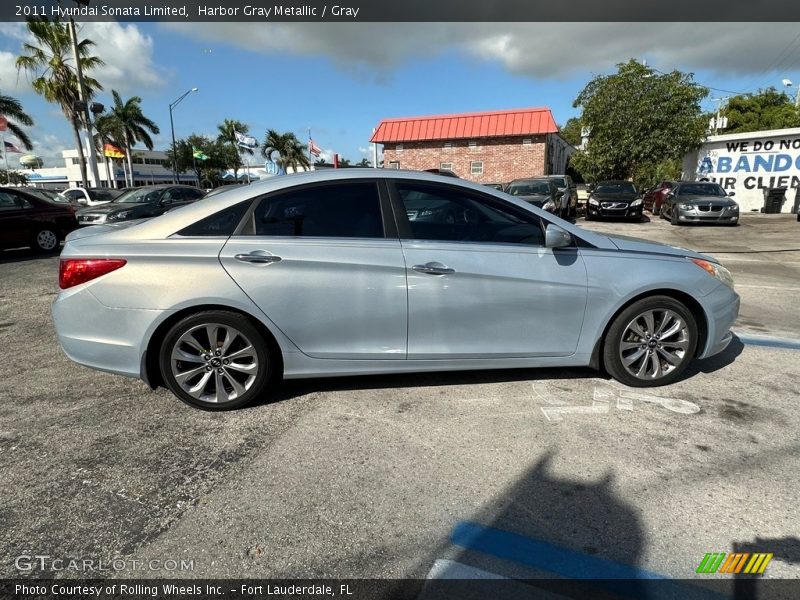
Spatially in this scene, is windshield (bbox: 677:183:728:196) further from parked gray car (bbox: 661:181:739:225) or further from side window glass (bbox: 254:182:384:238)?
side window glass (bbox: 254:182:384:238)

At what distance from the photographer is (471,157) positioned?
103 ft

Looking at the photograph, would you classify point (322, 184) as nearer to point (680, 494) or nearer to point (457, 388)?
point (457, 388)

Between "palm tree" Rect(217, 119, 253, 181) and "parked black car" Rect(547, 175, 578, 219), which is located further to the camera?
"palm tree" Rect(217, 119, 253, 181)

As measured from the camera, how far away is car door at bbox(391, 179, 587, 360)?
320 cm

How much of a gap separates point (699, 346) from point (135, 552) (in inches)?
152

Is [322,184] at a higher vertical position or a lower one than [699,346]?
higher

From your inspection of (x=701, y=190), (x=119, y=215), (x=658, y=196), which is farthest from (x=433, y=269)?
(x=658, y=196)

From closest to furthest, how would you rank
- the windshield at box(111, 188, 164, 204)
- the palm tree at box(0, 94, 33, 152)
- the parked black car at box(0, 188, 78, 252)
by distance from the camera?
the parked black car at box(0, 188, 78, 252)
the windshield at box(111, 188, 164, 204)
the palm tree at box(0, 94, 33, 152)

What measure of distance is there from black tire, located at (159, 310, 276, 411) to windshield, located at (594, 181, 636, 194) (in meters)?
17.2

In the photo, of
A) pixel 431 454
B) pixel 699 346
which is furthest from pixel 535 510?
pixel 699 346

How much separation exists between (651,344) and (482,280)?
1.43m

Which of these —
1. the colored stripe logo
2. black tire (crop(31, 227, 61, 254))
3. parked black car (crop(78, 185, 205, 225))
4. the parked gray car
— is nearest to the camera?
the colored stripe logo

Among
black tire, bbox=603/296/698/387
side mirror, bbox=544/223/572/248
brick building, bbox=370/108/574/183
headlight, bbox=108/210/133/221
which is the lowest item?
black tire, bbox=603/296/698/387

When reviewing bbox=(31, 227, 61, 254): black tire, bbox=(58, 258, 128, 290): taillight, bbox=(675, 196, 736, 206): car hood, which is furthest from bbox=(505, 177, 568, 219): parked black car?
bbox=(58, 258, 128, 290): taillight
